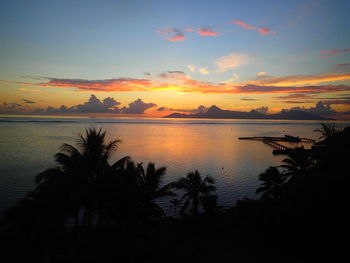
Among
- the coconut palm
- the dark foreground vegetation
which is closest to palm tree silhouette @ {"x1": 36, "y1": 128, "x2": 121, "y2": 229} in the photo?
the dark foreground vegetation

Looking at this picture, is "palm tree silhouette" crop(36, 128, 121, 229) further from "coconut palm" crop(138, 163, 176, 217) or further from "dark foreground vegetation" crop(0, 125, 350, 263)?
"coconut palm" crop(138, 163, 176, 217)

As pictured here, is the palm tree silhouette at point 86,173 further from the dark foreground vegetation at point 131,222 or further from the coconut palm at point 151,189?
the coconut palm at point 151,189

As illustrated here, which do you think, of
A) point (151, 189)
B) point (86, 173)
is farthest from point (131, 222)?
point (86, 173)

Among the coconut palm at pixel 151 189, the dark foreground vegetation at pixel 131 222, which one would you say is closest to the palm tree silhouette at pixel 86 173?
the dark foreground vegetation at pixel 131 222

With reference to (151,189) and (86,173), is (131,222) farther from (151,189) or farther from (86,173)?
(86,173)

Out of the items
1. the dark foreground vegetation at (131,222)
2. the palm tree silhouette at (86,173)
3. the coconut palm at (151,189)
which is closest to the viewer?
the dark foreground vegetation at (131,222)

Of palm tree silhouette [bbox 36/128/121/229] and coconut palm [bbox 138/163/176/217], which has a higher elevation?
palm tree silhouette [bbox 36/128/121/229]

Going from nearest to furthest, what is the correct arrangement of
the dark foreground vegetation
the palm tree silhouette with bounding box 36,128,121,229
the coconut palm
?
the dark foreground vegetation
the palm tree silhouette with bounding box 36,128,121,229
the coconut palm

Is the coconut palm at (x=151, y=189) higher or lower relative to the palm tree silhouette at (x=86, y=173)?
lower

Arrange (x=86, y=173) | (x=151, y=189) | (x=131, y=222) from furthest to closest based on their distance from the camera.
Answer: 1. (x=151, y=189)
2. (x=131, y=222)
3. (x=86, y=173)

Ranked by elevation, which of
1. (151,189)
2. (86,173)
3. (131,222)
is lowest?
(131,222)

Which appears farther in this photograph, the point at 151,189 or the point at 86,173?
the point at 151,189

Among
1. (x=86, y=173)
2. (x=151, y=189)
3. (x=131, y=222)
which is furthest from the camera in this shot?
(x=151, y=189)

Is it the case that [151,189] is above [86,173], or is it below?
below
